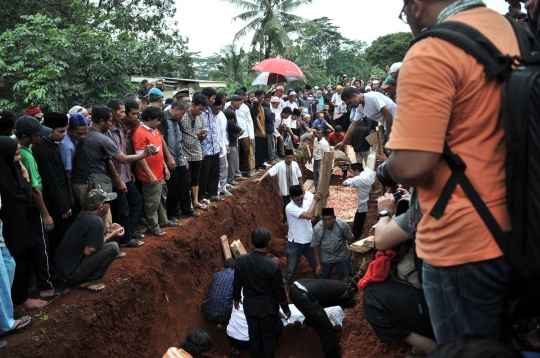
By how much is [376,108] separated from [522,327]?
486 centimetres

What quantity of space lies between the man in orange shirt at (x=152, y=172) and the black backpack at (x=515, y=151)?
239 inches

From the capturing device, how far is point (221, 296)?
804 cm

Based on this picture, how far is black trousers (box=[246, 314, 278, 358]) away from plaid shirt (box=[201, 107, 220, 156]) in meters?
3.70

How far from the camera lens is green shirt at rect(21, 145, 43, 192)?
555 cm

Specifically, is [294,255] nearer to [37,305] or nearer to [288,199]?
[288,199]

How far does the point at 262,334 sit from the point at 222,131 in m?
4.62

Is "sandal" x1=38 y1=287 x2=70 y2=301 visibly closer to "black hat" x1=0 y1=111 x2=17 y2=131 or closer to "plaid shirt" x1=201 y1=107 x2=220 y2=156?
"black hat" x1=0 y1=111 x2=17 y2=131

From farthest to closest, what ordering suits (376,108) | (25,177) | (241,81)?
(241,81) → (376,108) → (25,177)

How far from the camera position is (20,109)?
11.1 m

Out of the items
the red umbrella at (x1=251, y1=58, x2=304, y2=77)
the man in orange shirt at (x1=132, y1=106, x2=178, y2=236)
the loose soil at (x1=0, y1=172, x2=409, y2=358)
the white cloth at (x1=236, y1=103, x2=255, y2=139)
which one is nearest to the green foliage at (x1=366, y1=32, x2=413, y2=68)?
the red umbrella at (x1=251, y1=58, x2=304, y2=77)

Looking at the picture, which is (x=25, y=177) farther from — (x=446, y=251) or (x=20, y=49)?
(x=20, y=49)

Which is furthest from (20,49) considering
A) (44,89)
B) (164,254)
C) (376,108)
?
(376,108)

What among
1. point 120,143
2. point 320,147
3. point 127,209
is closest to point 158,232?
point 127,209

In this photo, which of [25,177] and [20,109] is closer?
[25,177]
